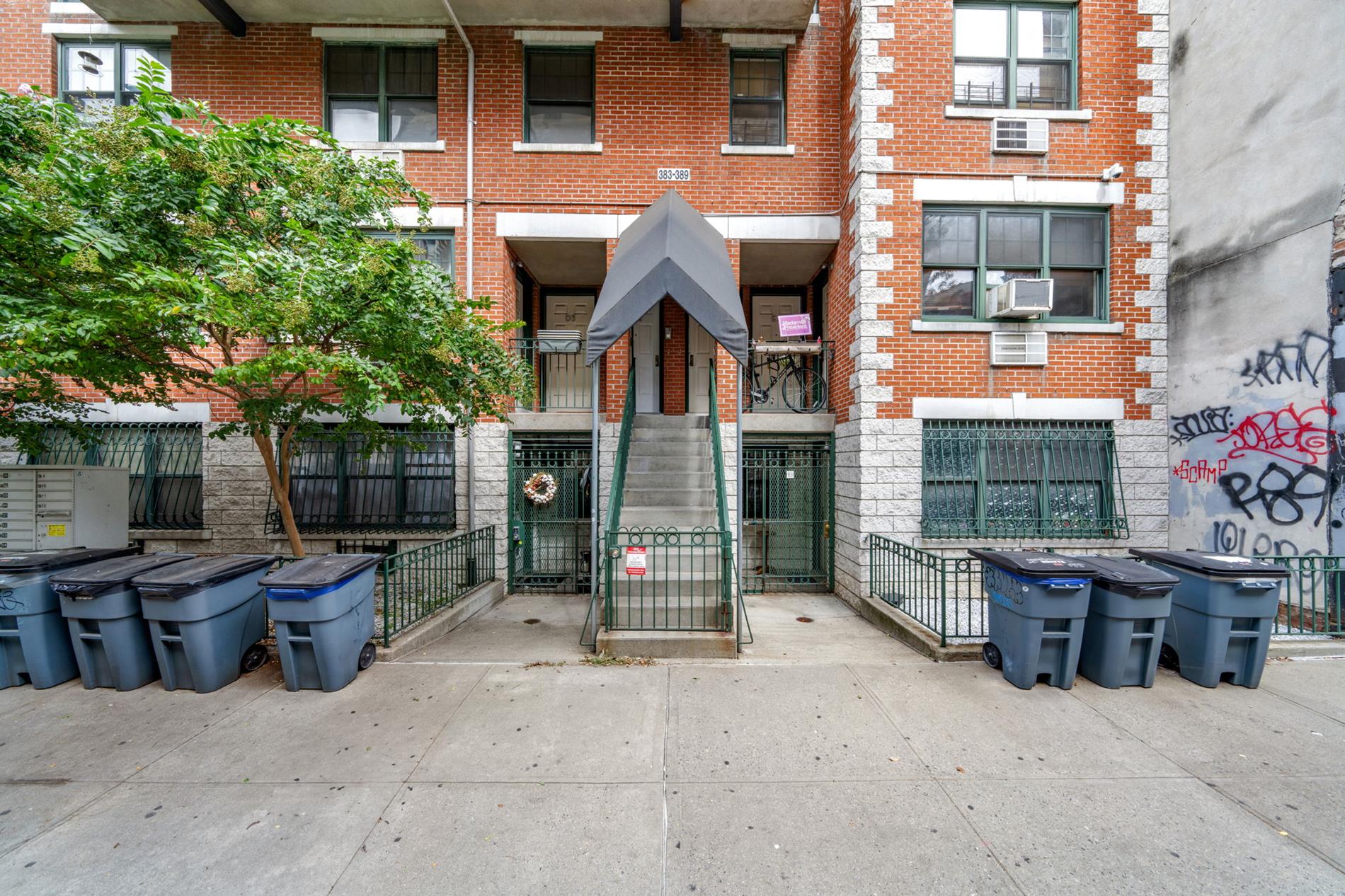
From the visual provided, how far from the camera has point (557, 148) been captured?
8.62 metres

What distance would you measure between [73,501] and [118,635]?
3.07 m

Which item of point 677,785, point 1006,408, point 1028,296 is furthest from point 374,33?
point 1006,408

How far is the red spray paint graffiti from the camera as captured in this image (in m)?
6.12

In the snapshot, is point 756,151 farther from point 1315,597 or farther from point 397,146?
point 1315,597

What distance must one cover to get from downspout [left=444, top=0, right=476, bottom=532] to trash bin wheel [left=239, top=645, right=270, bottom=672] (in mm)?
3395

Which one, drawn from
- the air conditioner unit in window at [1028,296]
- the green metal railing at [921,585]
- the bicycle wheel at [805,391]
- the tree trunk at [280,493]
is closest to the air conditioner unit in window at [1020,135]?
the air conditioner unit in window at [1028,296]

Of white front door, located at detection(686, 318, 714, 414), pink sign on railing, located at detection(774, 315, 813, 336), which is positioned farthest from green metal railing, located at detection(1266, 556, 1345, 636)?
white front door, located at detection(686, 318, 714, 414)

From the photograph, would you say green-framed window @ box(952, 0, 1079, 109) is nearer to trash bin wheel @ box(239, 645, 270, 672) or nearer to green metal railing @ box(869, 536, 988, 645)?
green metal railing @ box(869, 536, 988, 645)

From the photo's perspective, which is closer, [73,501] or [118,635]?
[118,635]

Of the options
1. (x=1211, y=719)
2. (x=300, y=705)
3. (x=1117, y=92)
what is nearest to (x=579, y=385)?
(x=300, y=705)

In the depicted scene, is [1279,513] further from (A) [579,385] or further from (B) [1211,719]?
(A) [579,385]

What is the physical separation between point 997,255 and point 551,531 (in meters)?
8.17

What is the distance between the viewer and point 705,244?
21.9 feet

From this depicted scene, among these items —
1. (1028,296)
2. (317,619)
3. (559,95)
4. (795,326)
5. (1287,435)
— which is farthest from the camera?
(795,326)
